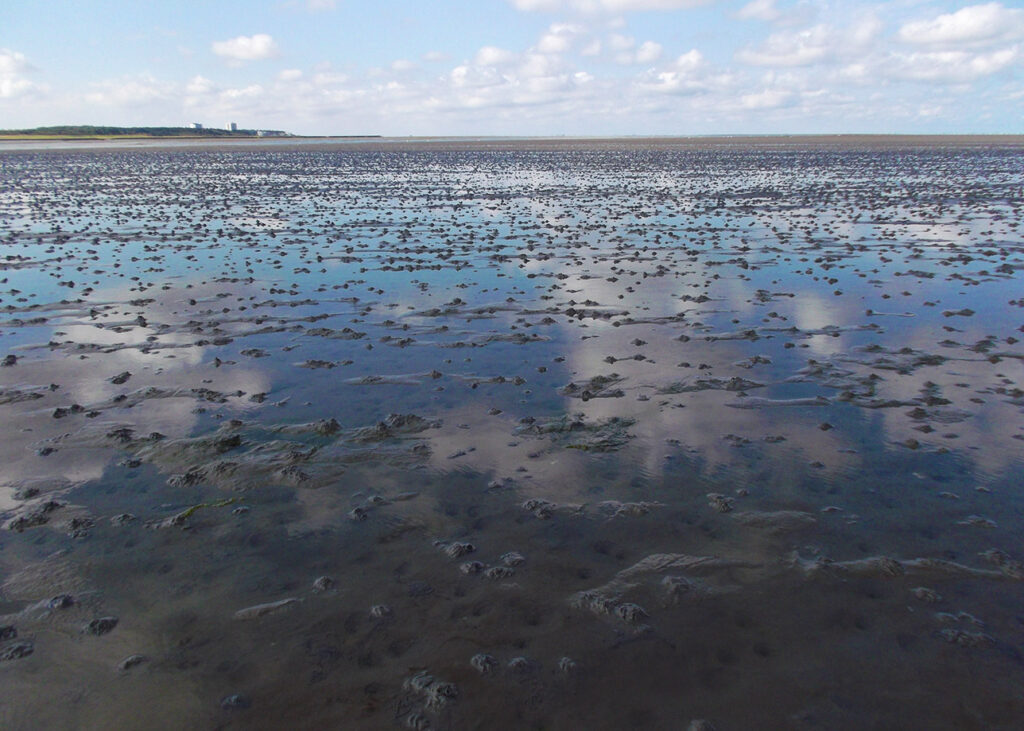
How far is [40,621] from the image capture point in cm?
626

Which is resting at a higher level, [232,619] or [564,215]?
[564,215]

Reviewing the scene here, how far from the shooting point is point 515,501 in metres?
8.30

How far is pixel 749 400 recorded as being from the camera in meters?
11.3

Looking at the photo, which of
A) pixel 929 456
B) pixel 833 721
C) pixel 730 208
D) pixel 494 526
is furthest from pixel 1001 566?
pixel 730 208

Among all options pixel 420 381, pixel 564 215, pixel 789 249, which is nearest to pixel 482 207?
pixel 564 215

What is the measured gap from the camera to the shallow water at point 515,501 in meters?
5.54

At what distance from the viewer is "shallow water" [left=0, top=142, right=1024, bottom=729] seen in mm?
5535

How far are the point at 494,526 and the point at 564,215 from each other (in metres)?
29.8

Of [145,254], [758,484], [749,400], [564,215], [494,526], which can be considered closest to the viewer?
[494,526]

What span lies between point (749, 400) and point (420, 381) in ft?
21.0

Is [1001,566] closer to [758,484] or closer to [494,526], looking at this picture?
[758,484]

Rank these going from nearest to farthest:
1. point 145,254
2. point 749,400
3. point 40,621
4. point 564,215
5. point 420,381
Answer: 1. point 40,621
2. point 749,400
3. point 420,381
4. point 145,254
5. point 564,215

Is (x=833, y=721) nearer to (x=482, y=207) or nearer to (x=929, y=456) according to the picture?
(x=929, y=456)

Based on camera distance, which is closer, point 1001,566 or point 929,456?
point 1001,566
